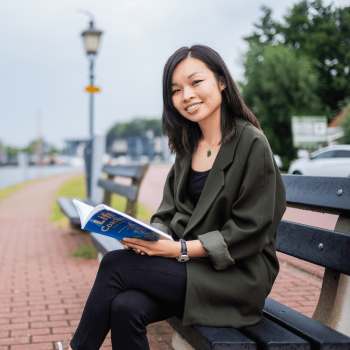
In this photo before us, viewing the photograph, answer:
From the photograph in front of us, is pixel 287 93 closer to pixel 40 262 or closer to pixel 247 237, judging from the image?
pixel 40 262

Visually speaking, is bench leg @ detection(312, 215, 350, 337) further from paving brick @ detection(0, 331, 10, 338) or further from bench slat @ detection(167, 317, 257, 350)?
paving brick @ detection(0, 331, 10, 338)

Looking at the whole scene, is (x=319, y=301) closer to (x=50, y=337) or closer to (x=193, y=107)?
(x=193, y=107)

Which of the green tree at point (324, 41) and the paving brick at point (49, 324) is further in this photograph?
the green tree at point (324, 41)

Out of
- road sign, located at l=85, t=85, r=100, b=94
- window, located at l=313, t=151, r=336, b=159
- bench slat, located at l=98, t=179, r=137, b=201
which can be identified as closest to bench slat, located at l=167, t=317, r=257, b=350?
bench slat, located at l=98, t=179, r=137, b=201

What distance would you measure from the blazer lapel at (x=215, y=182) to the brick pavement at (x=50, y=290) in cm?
118

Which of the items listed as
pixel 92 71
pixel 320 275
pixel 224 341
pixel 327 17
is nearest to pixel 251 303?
pixel 224 341

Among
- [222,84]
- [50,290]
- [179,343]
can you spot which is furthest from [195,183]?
[50,290]

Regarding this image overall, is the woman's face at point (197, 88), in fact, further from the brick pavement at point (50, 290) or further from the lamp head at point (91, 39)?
the lamp head at point (91, 39)

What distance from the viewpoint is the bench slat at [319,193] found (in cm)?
183

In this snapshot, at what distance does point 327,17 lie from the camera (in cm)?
3881

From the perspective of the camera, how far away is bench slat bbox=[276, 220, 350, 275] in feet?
5.72

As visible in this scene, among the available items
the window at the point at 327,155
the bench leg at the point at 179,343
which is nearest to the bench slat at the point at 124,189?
the bench leg at the point at 179,343

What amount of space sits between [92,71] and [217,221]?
9.82 meters

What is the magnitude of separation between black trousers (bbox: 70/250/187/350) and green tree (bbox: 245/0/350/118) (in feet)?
112
